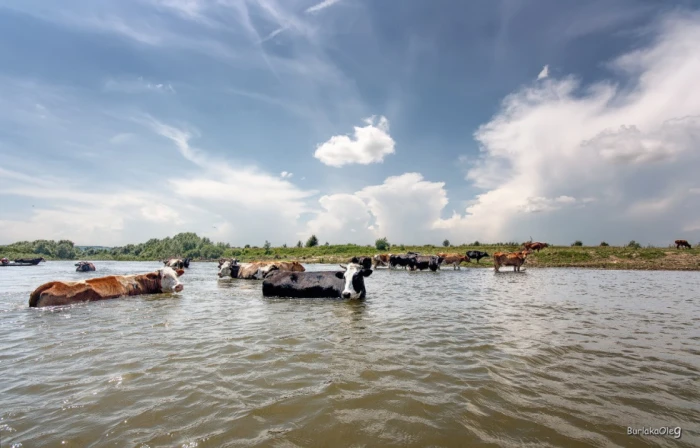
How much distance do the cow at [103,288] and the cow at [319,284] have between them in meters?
4.17

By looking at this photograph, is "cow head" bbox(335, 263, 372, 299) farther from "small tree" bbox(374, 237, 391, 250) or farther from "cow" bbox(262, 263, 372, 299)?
"small tree" bbox(374, 237, 391, 250)

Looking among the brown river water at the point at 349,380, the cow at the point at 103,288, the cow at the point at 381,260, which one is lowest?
the brown river water at the point at 349,380

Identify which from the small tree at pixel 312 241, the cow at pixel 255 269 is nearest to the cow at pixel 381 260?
the cow at pixel 255 269

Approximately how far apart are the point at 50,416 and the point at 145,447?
1394mm

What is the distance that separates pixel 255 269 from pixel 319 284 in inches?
409

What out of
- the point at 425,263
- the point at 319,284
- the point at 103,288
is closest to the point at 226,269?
the point at 103,288

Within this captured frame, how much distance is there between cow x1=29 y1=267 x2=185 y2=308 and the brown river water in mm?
1779

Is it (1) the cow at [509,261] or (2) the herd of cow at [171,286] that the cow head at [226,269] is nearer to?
(2) the herd of cow at [171,286]

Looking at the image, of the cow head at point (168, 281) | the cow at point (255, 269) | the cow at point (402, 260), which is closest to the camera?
the cow head at point (168, 281)

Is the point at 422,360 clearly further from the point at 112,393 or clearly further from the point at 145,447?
the point at 112,393

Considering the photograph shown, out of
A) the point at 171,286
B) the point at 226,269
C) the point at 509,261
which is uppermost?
the point at 509,261

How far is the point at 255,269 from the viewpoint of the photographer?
21.2 metres

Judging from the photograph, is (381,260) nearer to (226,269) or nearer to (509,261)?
(509,261)

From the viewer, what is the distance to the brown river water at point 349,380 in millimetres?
2941
